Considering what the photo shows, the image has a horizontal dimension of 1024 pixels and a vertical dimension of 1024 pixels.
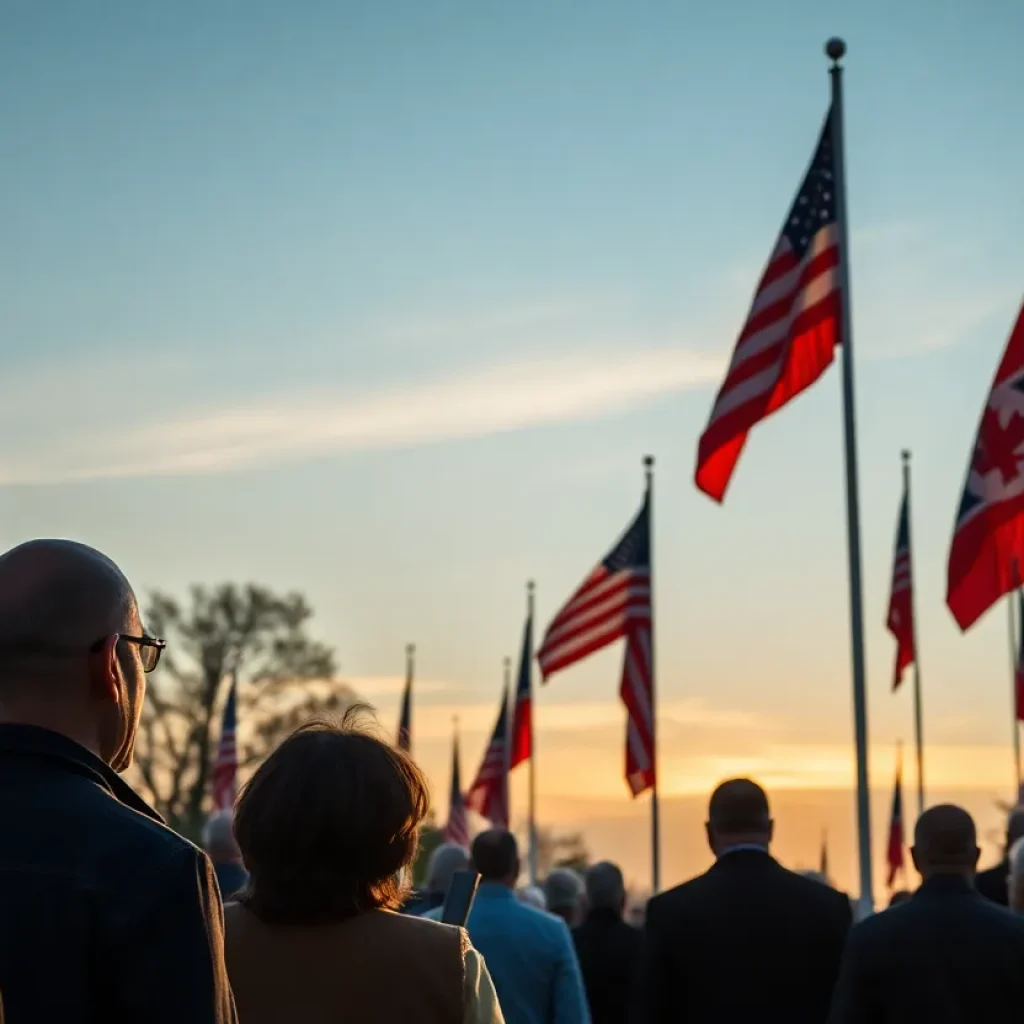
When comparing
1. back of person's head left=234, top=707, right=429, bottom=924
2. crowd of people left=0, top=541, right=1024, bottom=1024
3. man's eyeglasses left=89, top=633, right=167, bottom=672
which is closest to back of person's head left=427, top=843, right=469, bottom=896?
crowd of people left=0, top=541, right=1024, bottom=1024

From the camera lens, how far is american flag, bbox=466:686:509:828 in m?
29.9

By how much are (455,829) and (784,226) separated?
21640 millimetres

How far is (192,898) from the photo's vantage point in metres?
2.56

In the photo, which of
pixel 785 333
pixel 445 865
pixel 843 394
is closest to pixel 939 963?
pixel 445 865

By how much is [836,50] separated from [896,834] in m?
26.4

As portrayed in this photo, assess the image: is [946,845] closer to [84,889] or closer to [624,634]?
[84,889]

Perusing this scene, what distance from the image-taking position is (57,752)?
2.70 m

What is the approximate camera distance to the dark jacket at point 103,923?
2510 millimetres

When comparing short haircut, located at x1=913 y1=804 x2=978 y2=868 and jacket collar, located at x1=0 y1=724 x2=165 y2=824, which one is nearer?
jacket collar, located at x1=0 y1=724 x2=165 y2=824

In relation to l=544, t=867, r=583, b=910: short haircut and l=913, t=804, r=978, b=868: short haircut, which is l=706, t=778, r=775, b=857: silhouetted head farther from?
l=544, t=867, r=583, b=910: short haircut

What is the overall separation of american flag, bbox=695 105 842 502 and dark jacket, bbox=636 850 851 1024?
5.79m

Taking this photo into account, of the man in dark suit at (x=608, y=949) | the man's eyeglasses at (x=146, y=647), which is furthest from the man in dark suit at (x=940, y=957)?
the man's eyeglasses at (x=146, y=647)

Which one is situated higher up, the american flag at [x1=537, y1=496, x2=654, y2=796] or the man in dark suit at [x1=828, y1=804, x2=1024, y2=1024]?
the american flag at [x1=537, y1=496, x2=654, y2=796]

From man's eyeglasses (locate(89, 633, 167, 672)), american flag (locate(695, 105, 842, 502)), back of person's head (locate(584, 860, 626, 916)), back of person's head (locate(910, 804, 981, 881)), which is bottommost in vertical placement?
back of person's head (locate(584, 860, 626, 916))
